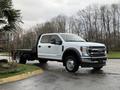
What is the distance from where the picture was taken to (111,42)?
208 ft

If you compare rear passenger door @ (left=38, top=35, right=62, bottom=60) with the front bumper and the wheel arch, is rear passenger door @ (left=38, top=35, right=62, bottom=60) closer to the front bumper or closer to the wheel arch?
the wheel arch

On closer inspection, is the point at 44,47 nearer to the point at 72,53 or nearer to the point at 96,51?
the point at 72,53

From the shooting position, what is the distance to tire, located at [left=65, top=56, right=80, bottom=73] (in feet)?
42.9

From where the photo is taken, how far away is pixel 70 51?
528 inches

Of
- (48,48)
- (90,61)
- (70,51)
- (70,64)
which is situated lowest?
(70,64)

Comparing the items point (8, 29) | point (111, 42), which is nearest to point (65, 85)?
point (8, 29)

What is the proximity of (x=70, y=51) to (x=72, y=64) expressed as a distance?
702 mm

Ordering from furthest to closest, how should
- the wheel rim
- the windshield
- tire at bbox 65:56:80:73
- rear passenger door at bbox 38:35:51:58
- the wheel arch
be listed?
rear passenger door at bbox 38:35:51:58 < the windshield < the wheel rim < tire at bbox 65:56:80:73 < the wheel arch

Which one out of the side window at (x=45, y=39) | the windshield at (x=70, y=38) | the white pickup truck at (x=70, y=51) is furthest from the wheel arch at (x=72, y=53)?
the side window at (x=45, y=39)

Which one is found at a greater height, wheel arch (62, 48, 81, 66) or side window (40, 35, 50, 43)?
side window (40, 35, 50, 43)

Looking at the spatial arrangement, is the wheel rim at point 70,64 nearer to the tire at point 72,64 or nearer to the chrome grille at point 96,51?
the tire at point 72,64

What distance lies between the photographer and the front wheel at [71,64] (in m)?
13.1

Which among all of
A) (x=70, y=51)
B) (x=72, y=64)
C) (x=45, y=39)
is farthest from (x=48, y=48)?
(x=72, y=64)

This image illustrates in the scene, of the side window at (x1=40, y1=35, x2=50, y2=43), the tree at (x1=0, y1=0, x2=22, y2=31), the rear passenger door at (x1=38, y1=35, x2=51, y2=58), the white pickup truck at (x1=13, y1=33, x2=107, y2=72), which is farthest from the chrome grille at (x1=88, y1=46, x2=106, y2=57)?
the tree at (x1=0, y1=0, x2=22, y2=31)
